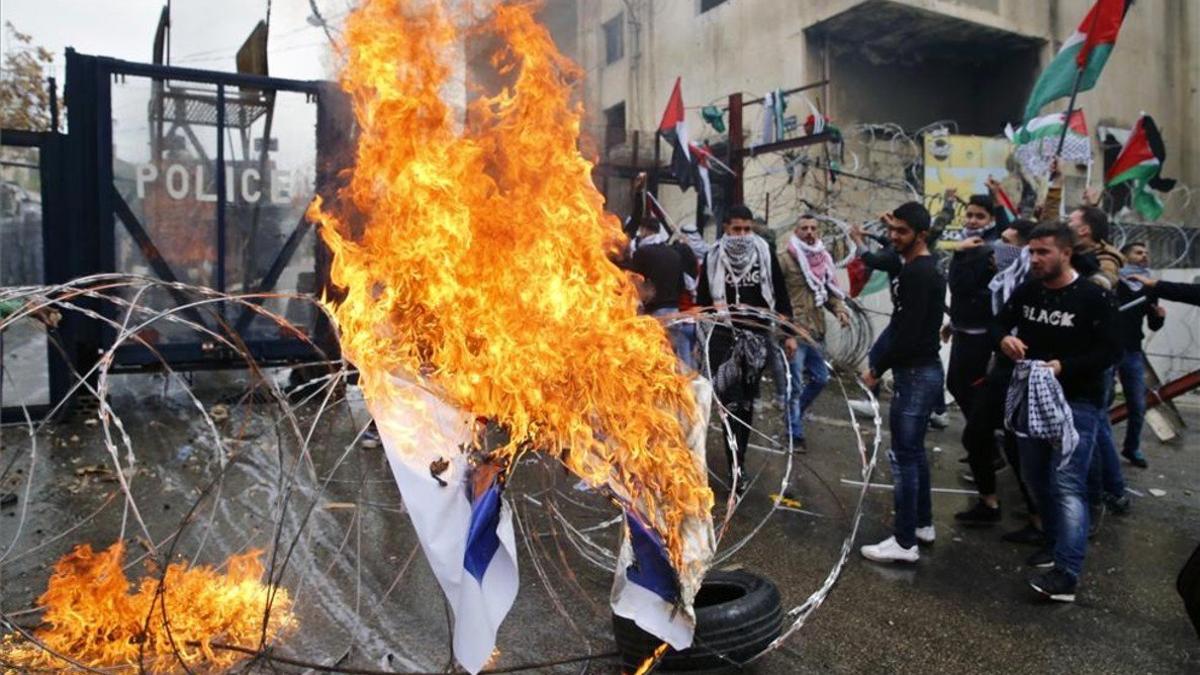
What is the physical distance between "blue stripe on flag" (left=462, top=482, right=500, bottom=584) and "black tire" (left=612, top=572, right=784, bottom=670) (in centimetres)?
77

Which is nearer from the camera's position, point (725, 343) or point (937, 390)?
point (937, 390)

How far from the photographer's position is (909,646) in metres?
3.61

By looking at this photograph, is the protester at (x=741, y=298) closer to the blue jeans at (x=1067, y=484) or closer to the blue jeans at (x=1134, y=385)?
the blue jeans at (x=1067, y=484)

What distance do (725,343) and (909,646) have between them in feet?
10.0

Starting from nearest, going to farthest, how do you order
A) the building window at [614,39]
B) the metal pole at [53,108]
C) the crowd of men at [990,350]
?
1. the crowd of men at [990,350]
2. the metal pole at [53,108]
3. the building window at [614,39]

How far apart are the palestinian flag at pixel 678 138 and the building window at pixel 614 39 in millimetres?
11883

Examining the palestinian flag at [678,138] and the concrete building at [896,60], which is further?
the concrete building at [896,60]

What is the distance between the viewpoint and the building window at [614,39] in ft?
75.6

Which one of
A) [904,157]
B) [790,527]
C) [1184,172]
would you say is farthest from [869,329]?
[1184,172]

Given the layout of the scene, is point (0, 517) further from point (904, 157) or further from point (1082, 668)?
point (904, 157)

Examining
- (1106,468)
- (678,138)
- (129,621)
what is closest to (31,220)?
(129,621)

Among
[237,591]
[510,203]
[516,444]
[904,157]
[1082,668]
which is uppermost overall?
[904,157]

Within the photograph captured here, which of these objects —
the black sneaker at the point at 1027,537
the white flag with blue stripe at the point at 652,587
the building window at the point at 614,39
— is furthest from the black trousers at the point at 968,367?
the building window at the point at 614,39

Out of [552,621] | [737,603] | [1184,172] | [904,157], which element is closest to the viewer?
[737,603]
